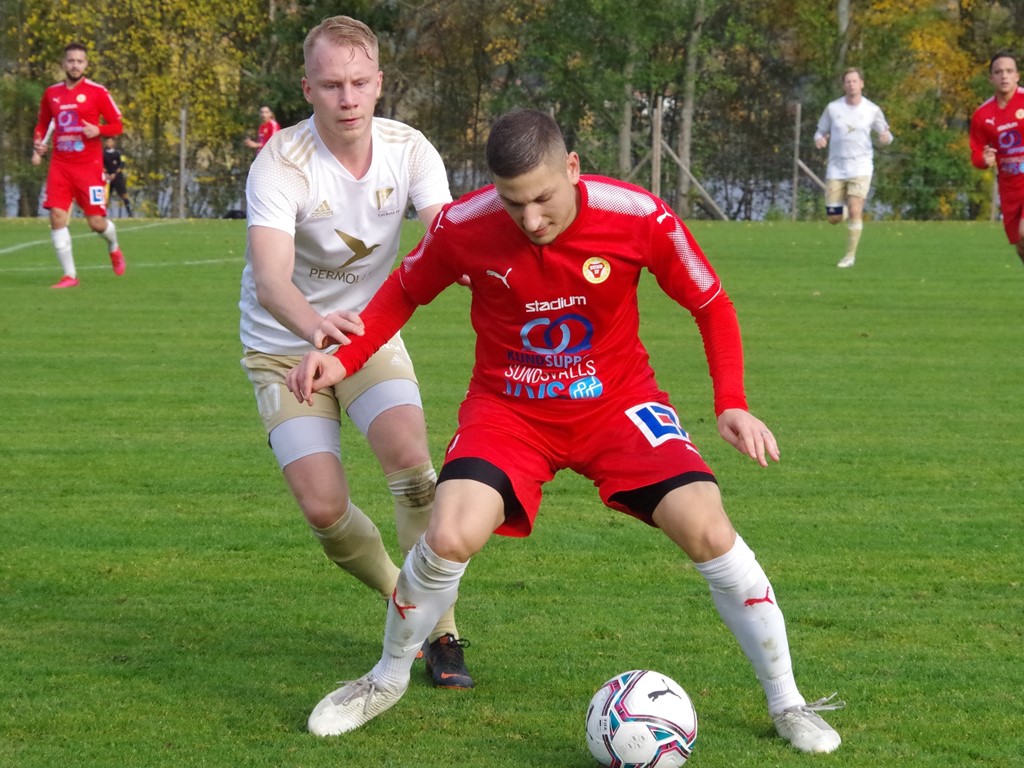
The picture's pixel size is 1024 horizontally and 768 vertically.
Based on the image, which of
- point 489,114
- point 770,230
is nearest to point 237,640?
point 770,230

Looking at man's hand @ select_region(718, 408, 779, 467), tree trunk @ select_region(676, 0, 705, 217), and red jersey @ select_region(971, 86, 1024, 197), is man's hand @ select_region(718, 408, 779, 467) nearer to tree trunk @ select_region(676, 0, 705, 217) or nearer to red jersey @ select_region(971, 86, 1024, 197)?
red jersey @ select_region(971, 86, 1024, 197)

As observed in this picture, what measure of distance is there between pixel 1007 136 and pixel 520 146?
38.3 feet

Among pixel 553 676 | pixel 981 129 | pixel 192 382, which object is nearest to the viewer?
pixel 553 676

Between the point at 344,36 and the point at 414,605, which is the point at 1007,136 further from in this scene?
the point at 414,605

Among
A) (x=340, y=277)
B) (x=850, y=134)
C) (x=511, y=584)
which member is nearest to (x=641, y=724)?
(x=511, y=584)

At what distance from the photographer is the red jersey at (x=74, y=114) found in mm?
15945

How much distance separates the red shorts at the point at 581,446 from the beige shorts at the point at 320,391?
694mm

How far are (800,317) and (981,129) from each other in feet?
9.71

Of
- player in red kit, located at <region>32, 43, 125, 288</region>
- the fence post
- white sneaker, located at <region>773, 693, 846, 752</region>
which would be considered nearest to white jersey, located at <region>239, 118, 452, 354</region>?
white sneaker, located at <region>773, 693, 846, 752</region>

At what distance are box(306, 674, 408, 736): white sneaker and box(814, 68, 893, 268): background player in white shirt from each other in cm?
1587

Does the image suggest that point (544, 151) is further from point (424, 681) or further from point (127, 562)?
point (127, 562)

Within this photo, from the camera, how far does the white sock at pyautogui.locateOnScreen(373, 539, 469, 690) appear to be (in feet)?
13.4

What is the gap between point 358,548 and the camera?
15.9ft

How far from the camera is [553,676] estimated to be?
4617 millimetres
